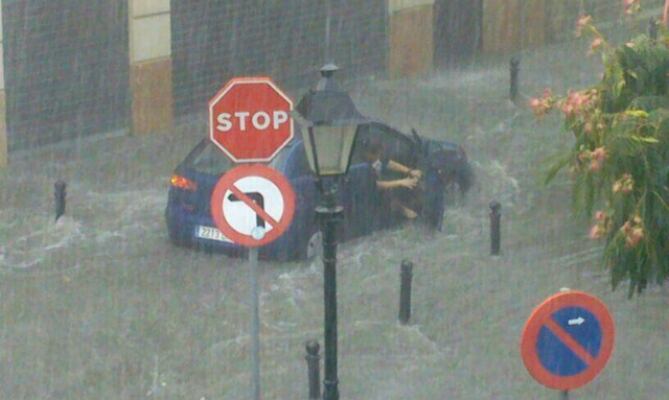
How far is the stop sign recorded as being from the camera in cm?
1136

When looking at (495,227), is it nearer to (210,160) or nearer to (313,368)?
(210,160)

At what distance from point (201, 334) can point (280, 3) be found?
33.3ft

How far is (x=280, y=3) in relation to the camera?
23656 mm

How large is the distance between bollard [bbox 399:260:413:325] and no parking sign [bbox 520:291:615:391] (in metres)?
5.63

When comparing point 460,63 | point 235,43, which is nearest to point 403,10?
point 460,63

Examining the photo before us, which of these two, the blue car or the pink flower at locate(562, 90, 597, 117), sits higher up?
the pink flower at locate(562, 90, 597, 117)

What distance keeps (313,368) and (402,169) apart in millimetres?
4936

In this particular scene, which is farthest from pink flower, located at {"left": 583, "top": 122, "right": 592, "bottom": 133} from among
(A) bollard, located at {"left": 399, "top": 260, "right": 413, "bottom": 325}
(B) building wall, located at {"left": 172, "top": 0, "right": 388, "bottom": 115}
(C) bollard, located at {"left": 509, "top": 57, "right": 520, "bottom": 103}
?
(C) bollard, located at {"left": 509, "top": 57, "right": 520, "bottom": 103}

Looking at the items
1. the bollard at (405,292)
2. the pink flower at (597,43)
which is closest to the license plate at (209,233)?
the bollard at (405,292)

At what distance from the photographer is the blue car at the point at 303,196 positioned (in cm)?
1590

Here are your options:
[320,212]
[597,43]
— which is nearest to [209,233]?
[597,43]

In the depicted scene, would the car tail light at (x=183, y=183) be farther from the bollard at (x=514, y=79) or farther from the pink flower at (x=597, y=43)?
the bollard at (x=514, y=79)

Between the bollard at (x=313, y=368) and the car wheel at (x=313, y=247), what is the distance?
11.5 ft

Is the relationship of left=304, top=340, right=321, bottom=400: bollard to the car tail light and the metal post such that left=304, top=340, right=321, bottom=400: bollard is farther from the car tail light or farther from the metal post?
the car tail light
